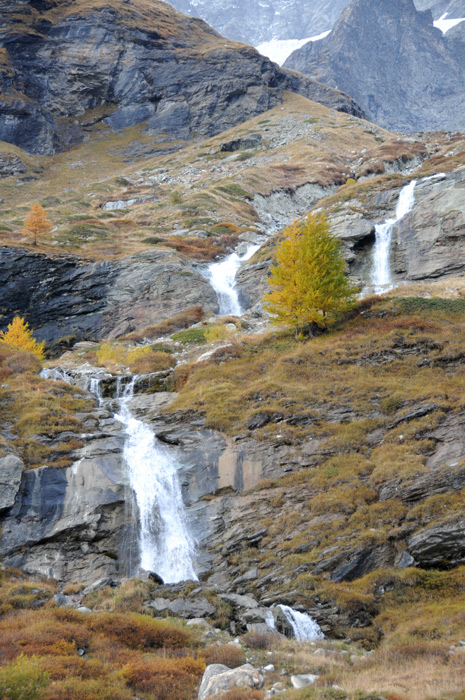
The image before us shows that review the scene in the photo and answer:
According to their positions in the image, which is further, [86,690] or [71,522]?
[71,522]

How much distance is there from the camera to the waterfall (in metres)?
39.0

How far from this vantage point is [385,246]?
41.6 metres

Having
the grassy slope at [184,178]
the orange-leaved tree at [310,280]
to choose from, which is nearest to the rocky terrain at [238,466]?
the orange-leaved tree at [310,280]

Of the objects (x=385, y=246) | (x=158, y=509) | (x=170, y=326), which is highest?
(x=385, y=246)

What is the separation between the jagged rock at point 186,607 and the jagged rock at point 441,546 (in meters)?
6.15

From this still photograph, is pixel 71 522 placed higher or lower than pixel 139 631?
higher

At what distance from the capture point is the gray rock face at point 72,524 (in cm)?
1695

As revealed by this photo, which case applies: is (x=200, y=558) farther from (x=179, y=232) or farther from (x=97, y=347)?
(x=179, y=232)

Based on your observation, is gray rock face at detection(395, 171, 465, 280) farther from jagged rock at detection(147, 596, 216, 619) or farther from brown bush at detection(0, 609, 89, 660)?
brown bush at detection(0, 609, 89, 660)

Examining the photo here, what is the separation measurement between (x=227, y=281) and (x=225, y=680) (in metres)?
43.9

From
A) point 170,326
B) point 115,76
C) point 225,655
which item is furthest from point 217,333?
point 115,76

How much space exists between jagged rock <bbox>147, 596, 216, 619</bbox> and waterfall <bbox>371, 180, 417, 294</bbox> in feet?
92.7

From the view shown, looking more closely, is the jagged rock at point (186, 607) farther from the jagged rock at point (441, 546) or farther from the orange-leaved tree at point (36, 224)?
the orange-leaved tree at point (36, 224)

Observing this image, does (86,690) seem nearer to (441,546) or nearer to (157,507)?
(441,546)
